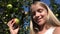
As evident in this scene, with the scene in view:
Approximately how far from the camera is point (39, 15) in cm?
264

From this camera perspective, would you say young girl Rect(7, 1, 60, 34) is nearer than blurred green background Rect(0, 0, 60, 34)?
Yes

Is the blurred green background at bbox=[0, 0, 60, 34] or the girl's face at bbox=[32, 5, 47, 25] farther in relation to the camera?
the blurred green background at bbox=[0, 0, 60, 34]

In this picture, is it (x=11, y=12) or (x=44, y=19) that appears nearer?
(x=44, y=19)

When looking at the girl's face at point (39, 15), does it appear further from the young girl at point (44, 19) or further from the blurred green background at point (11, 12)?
the blurred green background at point (11, 12)

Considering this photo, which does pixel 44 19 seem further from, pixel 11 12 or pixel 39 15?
pixel 11 12

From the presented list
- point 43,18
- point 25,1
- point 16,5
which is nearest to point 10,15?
point 16,5

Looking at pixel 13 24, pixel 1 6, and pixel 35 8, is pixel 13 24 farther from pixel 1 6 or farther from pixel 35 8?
pixel 1 6

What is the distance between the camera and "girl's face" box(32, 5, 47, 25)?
2637 mm

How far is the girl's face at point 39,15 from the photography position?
2.64m

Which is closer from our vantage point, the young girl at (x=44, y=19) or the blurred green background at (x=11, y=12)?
the young girl at (x=44, y=19)

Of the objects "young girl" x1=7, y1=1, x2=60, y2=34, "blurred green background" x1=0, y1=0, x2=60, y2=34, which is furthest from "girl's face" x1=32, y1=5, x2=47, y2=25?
"blurred green background" x1=0, y1=0, x2=60, y2=34

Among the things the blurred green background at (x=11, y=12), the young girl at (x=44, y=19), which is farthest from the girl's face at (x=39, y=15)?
the blurred green background at (x=11, y=12)

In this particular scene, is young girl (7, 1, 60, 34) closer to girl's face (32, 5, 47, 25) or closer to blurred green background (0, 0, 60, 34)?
girl's face (32, 5, 47, 25)

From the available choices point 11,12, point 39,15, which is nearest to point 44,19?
point 39,15
